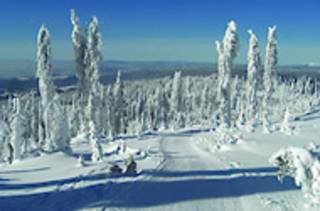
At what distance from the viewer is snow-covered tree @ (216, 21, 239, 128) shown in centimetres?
5872

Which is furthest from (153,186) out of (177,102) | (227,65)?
(177,102)

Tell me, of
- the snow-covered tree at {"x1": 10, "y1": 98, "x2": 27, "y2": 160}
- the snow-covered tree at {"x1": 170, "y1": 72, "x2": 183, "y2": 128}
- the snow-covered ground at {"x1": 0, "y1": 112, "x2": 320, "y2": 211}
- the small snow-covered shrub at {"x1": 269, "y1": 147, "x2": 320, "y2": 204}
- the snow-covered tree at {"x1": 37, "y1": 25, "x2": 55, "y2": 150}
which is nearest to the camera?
the small snow-covered shrub at {"x1": 269, "y1": 147, "x2": 320, "y2": 204}

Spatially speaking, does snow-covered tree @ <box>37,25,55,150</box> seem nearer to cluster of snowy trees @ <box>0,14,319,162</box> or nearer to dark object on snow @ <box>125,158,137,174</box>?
cluster of snowy trees @ <box>0,14,319,162</box>

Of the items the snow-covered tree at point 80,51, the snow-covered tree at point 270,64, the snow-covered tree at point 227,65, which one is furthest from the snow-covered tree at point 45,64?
the snow-covered tree at point 270,64

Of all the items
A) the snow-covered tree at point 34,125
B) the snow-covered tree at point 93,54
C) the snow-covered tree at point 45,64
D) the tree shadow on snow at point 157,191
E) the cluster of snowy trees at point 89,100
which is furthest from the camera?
the snow-covered tree at point 34,125

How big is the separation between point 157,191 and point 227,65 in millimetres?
42739

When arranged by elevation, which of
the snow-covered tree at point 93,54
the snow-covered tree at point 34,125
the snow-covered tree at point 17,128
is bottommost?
the snow-covered tree at point 34,125

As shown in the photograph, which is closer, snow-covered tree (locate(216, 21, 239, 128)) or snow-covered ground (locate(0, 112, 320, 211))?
snow-covered ground (locate(0, 112, 320, 211))

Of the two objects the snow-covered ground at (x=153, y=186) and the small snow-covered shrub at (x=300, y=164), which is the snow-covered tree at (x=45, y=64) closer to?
the snow-covered ground at (x=153, y=186)

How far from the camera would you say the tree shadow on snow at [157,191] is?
1595 centimetres

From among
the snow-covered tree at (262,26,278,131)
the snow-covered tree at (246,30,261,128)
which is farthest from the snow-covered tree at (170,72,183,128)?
the snow-covered tree at (246,30,261,128)

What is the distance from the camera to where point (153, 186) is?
19.2 m

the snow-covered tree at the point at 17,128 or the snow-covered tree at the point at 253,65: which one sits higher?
the snow-covered tree at the point at 253,65

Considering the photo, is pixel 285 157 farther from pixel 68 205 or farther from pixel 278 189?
pixel 278 189
